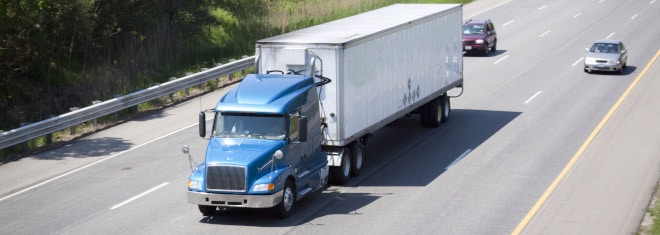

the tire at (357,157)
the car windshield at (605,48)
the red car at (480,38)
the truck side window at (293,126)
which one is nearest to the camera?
the truck side window at (293,126)

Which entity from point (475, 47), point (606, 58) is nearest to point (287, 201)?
point (606, 58)

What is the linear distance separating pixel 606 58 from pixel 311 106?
849 inches

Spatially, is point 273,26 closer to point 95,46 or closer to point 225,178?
point 95,46

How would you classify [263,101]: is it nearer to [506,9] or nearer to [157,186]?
[157,186]

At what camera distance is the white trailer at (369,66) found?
21.6m

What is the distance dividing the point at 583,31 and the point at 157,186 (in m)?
34.9

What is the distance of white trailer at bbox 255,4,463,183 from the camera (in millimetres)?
21562

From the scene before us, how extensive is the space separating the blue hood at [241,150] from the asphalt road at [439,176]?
4.24 ft

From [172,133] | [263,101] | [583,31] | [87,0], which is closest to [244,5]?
[87,0]

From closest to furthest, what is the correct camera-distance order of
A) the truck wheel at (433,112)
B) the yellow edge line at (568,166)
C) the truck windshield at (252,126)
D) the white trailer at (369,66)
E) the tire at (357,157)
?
the yellow edge line at (568,166) < the truck windshield at (252,126) < the white trailer at (369,66) < the tire at (357,157) < the truck wheel at (433,112)

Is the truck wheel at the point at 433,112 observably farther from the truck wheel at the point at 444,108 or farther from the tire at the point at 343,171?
the tire at the point at 343,171

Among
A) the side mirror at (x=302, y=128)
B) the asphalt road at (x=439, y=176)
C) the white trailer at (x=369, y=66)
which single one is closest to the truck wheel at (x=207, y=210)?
the asphalt road at (x=439, y=176)

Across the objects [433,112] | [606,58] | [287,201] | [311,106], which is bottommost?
[606,58]

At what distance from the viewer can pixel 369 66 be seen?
75.9ft
